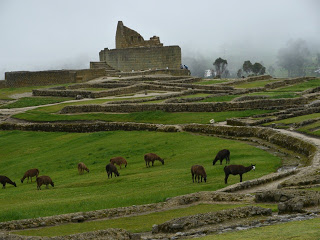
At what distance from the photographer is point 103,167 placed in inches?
1320

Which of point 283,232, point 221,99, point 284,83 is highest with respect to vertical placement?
point 284,83

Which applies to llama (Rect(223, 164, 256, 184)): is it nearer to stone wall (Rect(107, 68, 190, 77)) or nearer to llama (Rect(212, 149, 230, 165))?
llama (Rect(212, 149, 230, 165))

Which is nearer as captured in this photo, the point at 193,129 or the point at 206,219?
the point at 206,219

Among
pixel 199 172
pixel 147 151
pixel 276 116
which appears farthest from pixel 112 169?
pixel 276 116

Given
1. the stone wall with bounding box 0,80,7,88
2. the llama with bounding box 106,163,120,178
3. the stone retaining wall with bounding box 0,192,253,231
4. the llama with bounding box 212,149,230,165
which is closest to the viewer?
the stone retaining wall with bounding box 0,192,253,231

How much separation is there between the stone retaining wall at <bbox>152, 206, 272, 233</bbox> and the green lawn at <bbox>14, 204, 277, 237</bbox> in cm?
106

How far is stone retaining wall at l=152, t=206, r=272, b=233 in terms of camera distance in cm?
1603

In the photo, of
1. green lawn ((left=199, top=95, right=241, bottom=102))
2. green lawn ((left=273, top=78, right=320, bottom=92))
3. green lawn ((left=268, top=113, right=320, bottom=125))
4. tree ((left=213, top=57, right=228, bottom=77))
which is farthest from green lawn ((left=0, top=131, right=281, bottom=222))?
tree ((left=213, top=57, right=228, bottom=77))

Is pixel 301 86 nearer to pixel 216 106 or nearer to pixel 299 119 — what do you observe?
pixel 216 106

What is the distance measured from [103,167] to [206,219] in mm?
17648

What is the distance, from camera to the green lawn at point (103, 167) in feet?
73.5

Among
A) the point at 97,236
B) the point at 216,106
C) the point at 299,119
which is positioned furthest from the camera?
the point at 216,106

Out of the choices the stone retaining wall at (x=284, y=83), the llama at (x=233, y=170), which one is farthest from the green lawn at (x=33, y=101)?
the llama at (x=233, y=170)

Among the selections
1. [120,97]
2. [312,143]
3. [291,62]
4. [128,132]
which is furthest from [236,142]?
[291,62]
